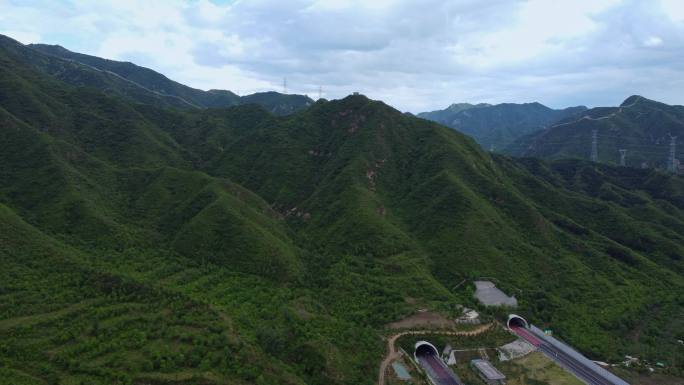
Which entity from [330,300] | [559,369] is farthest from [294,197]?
[559,369]

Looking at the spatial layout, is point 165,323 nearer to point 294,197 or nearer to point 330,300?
point 330,300

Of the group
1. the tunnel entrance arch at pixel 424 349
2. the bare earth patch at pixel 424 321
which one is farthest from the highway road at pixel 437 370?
the bare earth patch at pixel 424 321

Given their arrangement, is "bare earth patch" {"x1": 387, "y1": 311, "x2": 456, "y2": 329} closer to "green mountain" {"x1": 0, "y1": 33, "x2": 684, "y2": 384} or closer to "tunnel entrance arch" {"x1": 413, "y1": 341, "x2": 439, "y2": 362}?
"green mountain" {"x1": 0, "y1": 33, "x2": 684, "y2": 384}

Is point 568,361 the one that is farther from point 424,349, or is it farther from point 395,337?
point 395,337

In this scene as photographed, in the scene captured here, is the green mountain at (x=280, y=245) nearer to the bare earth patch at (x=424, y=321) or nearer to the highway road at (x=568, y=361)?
the bare earth patch at (x=424, y=321)

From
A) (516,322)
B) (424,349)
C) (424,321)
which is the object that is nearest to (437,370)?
(424,349)
